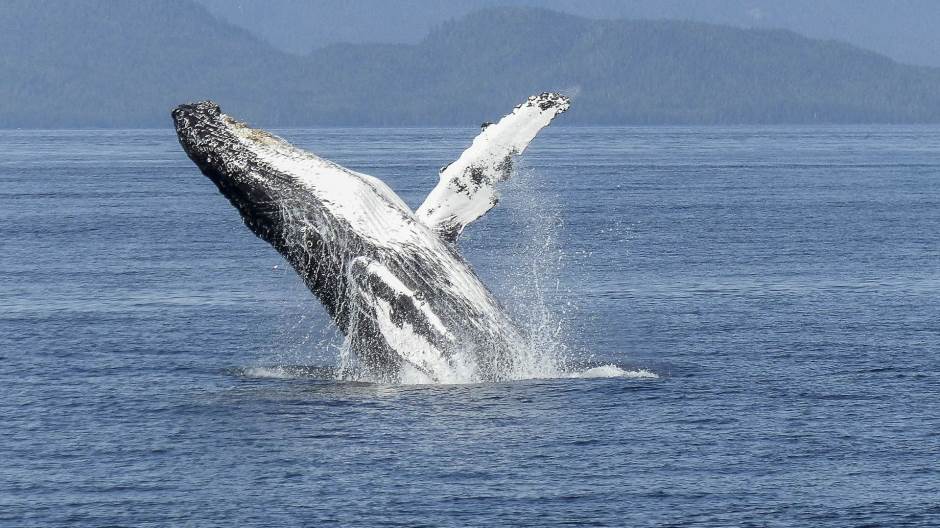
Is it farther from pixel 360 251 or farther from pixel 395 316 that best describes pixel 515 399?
pixel 360 251

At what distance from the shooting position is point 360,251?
15.5m

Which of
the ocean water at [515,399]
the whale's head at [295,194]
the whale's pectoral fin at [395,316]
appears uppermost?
the whale's head at [295,194]

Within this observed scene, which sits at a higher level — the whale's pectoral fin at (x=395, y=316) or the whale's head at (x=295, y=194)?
the whale's head at (x=295, y=194)

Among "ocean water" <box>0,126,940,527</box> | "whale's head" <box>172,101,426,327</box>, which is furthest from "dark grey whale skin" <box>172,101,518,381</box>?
"ocean water" <box>0,126,940,527</box>

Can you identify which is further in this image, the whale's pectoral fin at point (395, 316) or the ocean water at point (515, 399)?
the whale's pectoral fin at point (395, 316)

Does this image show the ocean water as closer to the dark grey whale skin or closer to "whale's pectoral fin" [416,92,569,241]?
the dark grey whale skin

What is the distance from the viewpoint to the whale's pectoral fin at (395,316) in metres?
15.5

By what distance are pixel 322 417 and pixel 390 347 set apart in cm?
100

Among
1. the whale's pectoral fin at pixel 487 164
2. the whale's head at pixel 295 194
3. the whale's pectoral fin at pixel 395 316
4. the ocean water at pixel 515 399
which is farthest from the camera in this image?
the whale's pectoral fin at pixel 487 164

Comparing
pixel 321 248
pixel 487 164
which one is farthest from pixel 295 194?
pixel 487 164

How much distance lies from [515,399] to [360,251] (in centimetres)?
213

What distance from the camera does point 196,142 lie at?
606 inches

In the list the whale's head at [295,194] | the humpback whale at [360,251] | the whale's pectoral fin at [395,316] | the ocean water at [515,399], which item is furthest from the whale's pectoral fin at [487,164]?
the ocean water at [515,399]

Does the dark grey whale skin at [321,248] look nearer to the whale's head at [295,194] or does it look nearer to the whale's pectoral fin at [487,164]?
the whale's head at [295,194]
